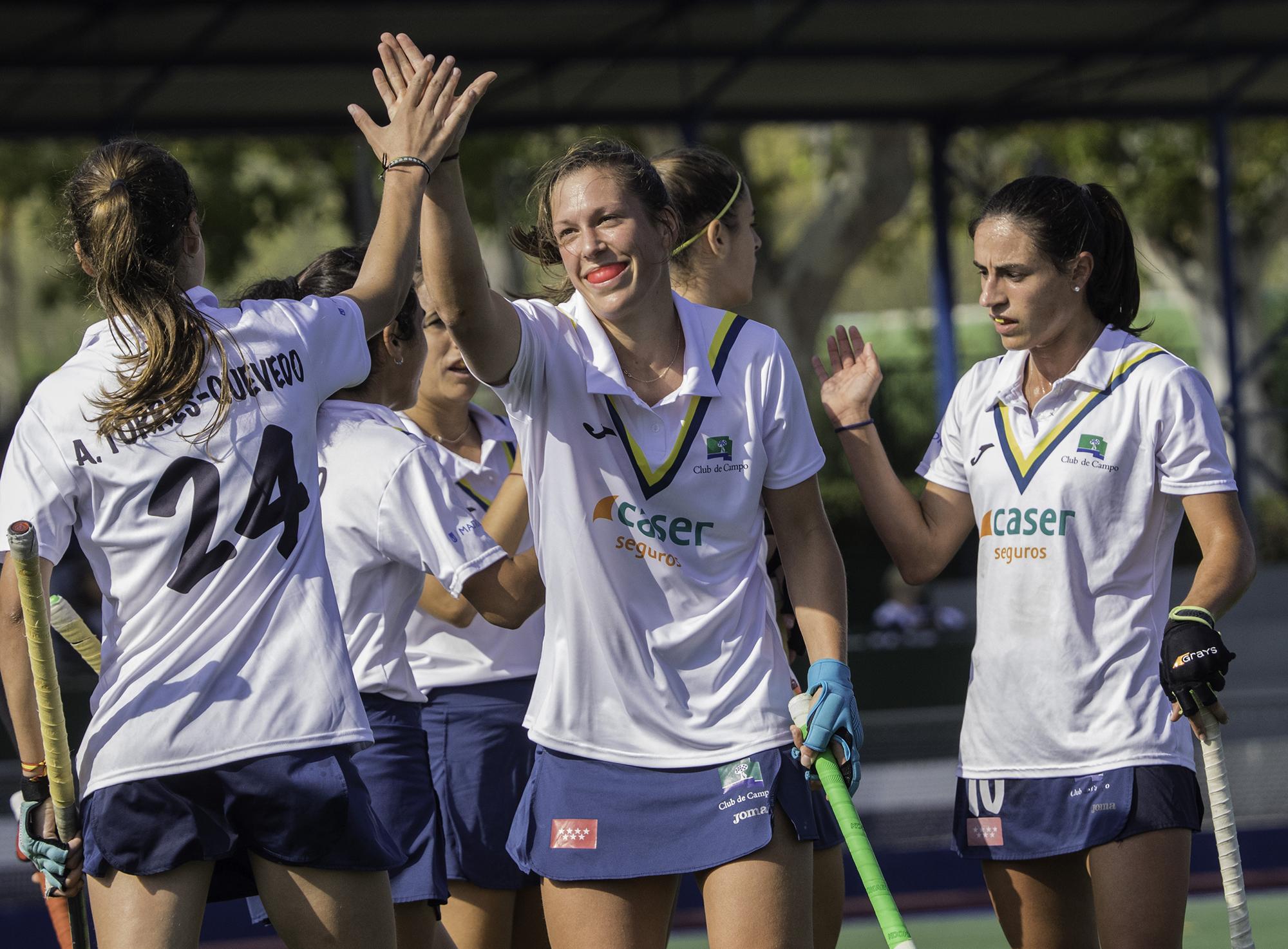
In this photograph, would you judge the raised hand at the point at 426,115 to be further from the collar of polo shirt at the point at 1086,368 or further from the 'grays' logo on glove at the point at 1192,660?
the 'grays' logo on glove at the point at 1192,660

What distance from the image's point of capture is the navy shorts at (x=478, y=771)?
151 inches

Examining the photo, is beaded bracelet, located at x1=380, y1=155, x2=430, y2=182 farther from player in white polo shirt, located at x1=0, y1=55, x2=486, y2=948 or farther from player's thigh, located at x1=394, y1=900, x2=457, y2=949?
player's thigh, located at x1=394, y1=900, x2=457, y2=949

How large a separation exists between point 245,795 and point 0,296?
4116 centimetres

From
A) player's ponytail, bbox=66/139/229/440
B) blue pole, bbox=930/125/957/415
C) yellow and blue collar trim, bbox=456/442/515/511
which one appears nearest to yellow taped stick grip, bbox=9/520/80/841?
player's ponytail, bbox=66/139/229/440

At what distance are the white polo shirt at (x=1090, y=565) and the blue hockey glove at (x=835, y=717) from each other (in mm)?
518

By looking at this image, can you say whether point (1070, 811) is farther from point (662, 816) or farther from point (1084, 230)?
point (1084, 230)

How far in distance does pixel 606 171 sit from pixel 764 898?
1.30 m

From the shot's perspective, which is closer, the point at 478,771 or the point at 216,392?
the point at 216,392

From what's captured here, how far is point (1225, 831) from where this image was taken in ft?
10.6

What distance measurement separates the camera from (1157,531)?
3420 millimetres

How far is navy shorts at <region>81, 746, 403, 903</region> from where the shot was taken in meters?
2.68

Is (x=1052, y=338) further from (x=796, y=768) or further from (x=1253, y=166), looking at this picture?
(x=1253, y=166)

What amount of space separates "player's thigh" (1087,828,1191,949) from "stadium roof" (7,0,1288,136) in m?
8.05

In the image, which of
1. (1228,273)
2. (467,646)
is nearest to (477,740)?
(467,646)
